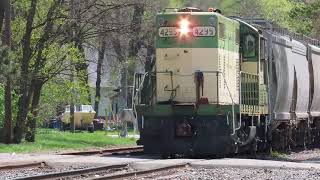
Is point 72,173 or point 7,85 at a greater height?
point 7,85

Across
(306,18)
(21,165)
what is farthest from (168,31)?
(306,18)

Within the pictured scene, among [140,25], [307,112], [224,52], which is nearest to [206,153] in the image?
[224,52]

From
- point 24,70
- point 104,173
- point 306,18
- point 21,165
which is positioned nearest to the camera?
point 104,173

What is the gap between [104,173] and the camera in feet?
47.0

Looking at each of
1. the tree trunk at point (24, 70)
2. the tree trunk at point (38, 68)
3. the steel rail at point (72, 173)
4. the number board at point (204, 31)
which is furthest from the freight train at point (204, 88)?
the tree trunk at point (38, 68)

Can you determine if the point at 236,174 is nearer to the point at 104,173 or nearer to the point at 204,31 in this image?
the point at 104,173

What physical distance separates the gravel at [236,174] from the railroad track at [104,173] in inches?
8.2

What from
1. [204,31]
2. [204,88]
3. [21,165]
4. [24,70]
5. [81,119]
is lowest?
[21,165]

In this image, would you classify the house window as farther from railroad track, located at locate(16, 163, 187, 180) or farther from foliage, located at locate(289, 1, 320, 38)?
foliage, located at locate(289, 1, 320, 38)

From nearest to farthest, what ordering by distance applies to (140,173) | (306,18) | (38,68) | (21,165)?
(140,173)
(21,165)
(38,68)
(306,18)

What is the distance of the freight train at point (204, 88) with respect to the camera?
58.5 ft

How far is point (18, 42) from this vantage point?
28.0 metres

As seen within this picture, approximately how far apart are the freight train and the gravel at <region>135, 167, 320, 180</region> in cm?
287

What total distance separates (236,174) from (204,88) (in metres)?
4.65
